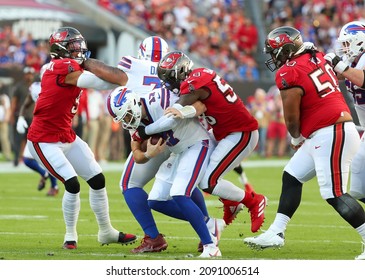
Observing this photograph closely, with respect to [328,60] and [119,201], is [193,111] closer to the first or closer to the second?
[328,60]

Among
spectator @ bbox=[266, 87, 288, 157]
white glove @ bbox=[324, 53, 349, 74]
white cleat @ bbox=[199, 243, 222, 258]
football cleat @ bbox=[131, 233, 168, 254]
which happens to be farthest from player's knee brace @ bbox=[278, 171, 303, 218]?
spectator @ bbox=[266, 87, 288, 157]

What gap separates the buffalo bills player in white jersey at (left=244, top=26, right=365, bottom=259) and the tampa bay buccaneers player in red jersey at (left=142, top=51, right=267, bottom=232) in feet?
1.56

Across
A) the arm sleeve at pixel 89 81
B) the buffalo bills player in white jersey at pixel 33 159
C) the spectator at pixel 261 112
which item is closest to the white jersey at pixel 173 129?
the arm sleeve at pixel 89 81

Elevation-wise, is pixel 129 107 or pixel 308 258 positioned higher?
pixel 129 107

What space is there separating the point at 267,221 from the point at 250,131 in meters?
2.38

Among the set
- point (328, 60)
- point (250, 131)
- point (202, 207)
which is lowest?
point (202, 207)

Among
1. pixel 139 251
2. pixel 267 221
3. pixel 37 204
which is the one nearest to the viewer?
pixel 139 251

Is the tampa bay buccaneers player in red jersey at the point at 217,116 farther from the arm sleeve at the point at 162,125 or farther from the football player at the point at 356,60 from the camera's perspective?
the football player at the point at 356,60

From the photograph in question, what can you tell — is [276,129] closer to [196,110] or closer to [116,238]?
[116,238]

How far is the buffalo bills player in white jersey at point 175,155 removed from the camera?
22.8 feet

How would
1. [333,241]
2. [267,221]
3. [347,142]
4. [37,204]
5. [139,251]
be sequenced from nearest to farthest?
1. [347,142]
2. [139,251]
3. [333,241]
4. [267,221]
5. [37,204]

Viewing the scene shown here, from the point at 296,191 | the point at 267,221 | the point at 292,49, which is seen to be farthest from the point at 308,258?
the point at 267,221

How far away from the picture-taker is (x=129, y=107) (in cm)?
702

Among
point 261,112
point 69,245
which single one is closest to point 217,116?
point 69,245
